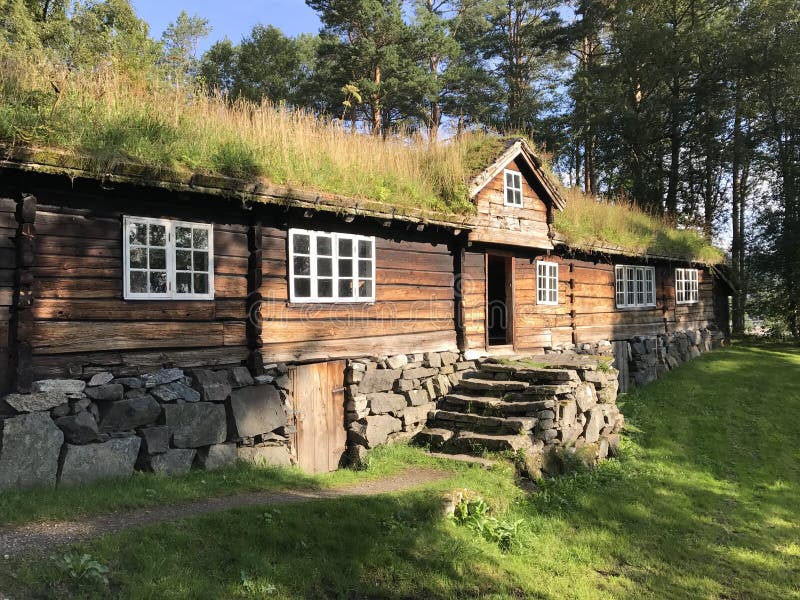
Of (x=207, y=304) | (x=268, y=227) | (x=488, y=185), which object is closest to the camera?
(x=207, y=304)

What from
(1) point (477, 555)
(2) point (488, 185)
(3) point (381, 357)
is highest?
(2) point (488, 185)

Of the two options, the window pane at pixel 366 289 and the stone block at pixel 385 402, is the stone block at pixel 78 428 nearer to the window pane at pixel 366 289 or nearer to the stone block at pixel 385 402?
the stone block at pixel 385 402

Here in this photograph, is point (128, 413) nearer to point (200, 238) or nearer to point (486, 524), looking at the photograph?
point (200, 238)

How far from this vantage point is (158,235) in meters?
7.92

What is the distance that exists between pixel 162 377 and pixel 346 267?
3.57m

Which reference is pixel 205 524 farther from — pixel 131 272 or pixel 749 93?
pixel 749 93

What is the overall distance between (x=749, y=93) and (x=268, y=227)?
27.2 m

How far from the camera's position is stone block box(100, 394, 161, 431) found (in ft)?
23.7

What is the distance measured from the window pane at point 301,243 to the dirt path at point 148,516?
3.69m

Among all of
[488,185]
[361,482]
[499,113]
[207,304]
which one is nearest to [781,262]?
[499,113]

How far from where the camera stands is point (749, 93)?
2738cm

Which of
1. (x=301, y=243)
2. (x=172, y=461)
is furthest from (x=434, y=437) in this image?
(x=172, y=461)

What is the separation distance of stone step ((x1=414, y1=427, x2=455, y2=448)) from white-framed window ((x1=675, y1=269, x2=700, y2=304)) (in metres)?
14.1

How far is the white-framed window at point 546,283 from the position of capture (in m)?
14.5
